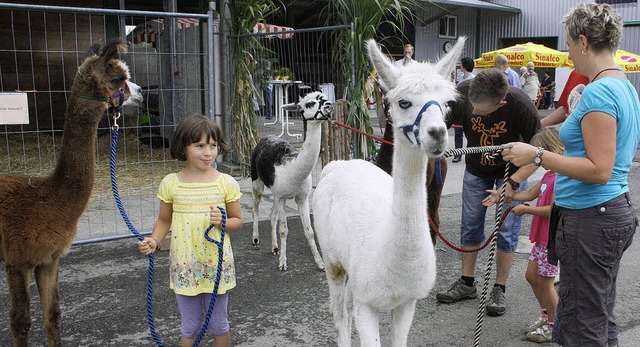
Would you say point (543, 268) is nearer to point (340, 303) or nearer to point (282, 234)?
point (340, 303)

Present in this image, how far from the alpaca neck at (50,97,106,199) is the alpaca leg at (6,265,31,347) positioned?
0.50 metres

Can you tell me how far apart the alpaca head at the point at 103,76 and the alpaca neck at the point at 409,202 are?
5.45 ft

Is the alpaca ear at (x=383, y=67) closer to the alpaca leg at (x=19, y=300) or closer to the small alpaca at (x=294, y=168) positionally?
the alpaca leg at (x=19, y=300)

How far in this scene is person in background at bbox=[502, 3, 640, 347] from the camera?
2.12 meters

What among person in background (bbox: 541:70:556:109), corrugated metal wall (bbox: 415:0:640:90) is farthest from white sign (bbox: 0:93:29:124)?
person in background (bbox: 541:70:556:109)

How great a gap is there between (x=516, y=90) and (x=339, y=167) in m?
1.43

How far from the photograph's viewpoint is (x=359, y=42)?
6199mm

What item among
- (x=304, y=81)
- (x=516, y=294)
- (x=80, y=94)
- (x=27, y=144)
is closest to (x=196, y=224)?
(x=80, y=94)

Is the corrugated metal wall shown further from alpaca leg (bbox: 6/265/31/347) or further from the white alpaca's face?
alpaca leg (bbox: 6/265/31/347)

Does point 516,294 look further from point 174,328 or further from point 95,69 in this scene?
point 95,69

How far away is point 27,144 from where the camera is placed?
10.4 metres

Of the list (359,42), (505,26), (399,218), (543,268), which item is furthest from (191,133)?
(505,26)

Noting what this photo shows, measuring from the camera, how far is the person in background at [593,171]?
2.12m

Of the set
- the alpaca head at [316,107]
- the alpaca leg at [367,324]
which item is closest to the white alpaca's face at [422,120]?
the alpaca leg at [367,324]
